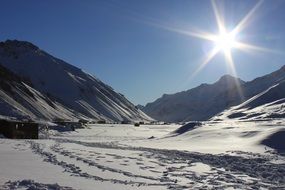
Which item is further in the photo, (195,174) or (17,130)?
(17,130)

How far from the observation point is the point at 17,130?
38438mm

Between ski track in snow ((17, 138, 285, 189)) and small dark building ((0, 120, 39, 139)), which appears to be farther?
small dark building ((0, 120, 39, 139))

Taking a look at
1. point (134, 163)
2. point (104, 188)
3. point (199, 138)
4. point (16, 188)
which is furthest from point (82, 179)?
point (199, 138)

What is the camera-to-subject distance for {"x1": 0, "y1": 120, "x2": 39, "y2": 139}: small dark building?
123 feet

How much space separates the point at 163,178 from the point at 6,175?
4945 mm

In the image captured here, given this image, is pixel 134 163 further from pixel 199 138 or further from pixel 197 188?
pixel 199 138

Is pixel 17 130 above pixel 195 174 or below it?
above

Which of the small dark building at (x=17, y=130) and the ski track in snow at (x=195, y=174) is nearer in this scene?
the ski track in snow at (x=195, y=174)

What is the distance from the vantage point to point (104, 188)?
11.4 m

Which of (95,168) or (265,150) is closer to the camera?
(95,168)

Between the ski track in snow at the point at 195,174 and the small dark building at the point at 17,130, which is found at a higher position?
the small dark building at the point at 17,130

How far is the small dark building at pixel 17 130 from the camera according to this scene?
37.5 m

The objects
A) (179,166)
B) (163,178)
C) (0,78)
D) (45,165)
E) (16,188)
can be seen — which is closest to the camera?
(16,188)

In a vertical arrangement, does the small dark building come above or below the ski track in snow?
above
